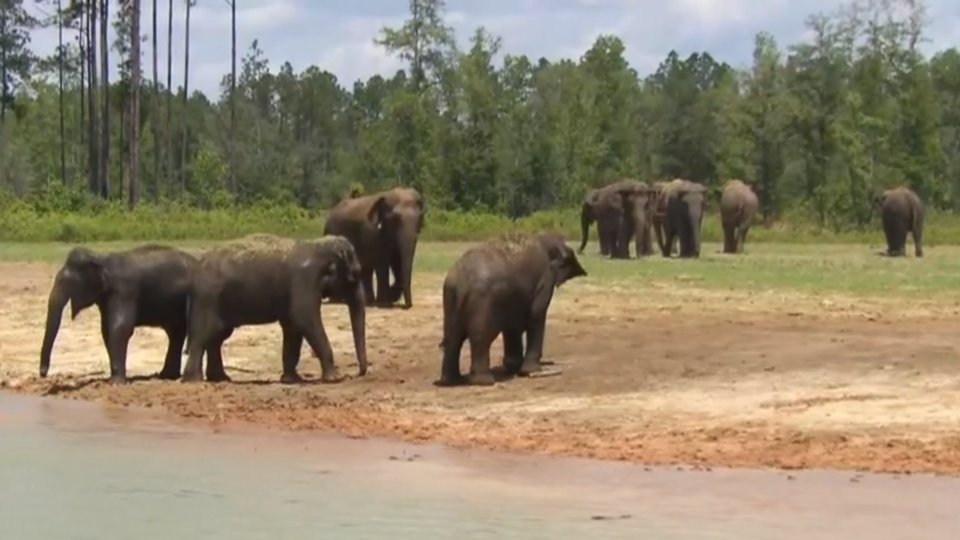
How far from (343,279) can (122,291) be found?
2171mm

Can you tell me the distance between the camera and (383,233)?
25.9m

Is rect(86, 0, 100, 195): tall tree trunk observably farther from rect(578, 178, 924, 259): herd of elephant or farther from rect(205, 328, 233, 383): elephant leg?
rect(205, 328, 233, 383): elephant leg

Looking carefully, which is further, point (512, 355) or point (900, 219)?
point (900, 219)

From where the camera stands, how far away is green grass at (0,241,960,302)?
27734 millimetres

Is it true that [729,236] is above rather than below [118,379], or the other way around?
above

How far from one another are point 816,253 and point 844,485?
3041 centimetres

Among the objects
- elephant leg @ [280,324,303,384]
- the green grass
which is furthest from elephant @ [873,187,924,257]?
elephant leg @ [280,324,303,384]

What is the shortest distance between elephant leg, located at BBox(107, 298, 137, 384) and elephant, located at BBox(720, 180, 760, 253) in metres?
26.0

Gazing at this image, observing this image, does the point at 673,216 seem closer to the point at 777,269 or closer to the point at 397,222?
the point at 777,269

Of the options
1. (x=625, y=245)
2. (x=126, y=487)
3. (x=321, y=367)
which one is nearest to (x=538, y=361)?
(x=321, y=367)

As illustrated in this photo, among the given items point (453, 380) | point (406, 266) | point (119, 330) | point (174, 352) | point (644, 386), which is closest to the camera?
point (644, 386)

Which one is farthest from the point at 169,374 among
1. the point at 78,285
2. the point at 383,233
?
the point at 383,233

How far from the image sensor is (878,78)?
69188 millimetres

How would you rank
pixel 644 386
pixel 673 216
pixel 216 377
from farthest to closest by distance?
pixel 673 216, pixel 216 377, pixel 644 386
